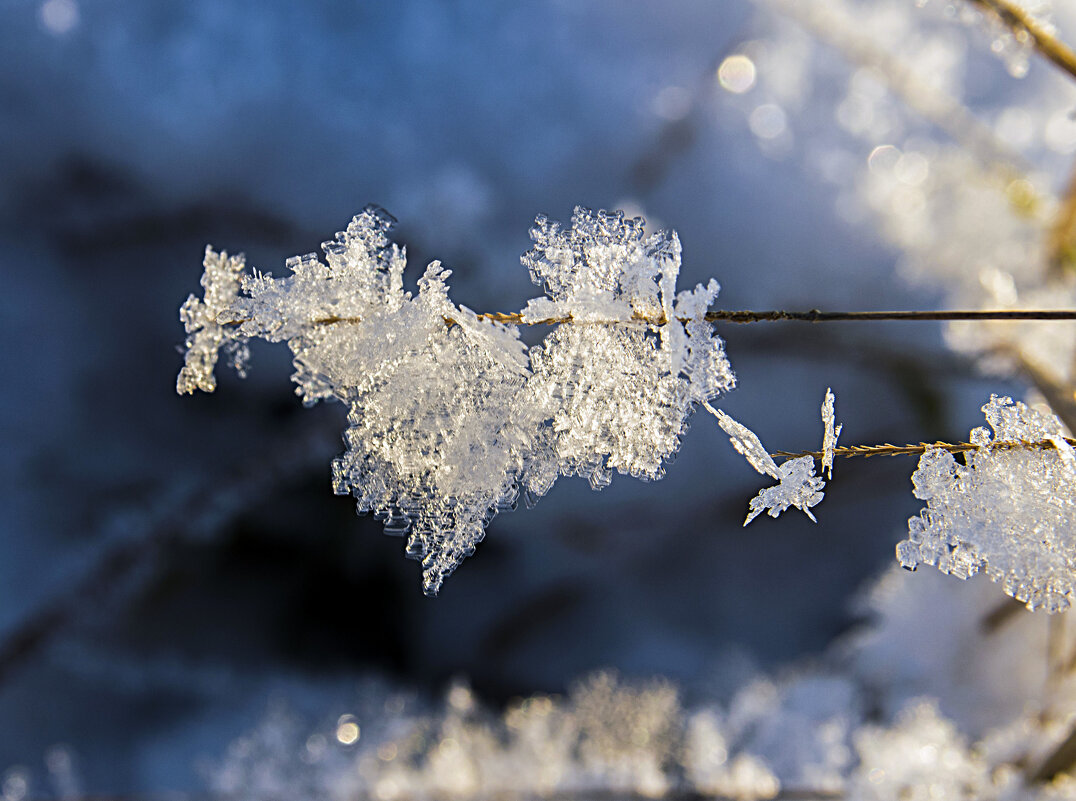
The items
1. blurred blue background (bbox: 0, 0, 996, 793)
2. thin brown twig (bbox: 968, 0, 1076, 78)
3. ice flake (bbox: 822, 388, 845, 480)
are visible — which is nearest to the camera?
ice flake (bbox: 822, 388, 845, 480)

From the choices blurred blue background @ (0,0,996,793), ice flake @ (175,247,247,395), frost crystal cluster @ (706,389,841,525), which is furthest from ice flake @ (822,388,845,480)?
blurred blue background @ (0,0,996,793)

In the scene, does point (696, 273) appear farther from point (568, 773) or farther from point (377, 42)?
point (568, 773)

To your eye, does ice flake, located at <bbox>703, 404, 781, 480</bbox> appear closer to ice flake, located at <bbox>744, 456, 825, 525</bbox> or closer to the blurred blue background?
ice flake, located at <bbox>744, 456, 825, 525</bbox>

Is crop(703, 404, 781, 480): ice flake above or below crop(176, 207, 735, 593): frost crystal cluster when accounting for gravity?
below

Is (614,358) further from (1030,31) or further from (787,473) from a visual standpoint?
(1030,31)

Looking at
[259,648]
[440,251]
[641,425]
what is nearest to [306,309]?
[641,425]
